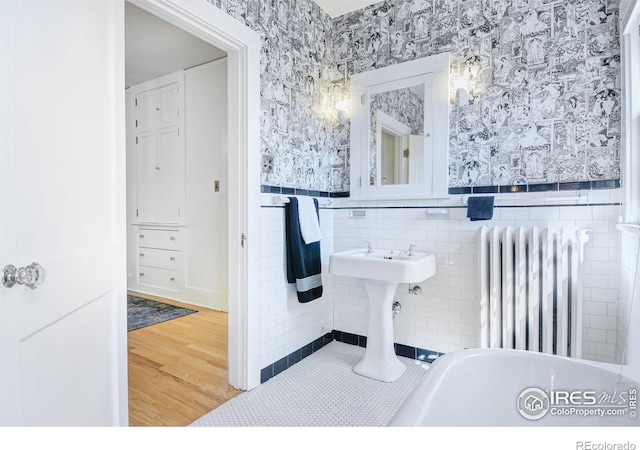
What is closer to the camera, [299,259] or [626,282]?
[626,282]

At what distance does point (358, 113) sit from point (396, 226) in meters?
0.97

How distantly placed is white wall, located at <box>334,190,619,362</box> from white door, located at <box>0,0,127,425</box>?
1754mm

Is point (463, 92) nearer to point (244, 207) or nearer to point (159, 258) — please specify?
point (244, 207)

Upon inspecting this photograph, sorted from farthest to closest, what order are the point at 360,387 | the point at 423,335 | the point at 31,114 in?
the point at 423,335 < the point at 360,387 < the point at 31,114

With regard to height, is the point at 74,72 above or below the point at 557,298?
above

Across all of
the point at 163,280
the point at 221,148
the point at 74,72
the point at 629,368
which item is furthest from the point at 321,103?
the point at 163,280

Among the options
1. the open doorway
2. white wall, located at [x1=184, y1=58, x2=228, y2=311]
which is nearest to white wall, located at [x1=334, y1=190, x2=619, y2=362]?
the open doorway

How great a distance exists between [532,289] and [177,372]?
2.32 meters

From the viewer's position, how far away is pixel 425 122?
7.86ft

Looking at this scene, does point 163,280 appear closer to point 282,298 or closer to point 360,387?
point 282,298

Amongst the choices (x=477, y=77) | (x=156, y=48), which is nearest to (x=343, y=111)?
(x=477, y=77)

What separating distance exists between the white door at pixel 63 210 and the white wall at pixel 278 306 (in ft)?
3.06

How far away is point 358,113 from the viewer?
2.69 metres

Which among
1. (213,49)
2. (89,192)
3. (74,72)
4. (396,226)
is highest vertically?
(213,49)
